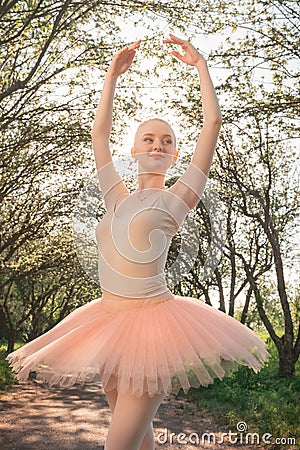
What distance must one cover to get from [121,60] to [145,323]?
151 cm

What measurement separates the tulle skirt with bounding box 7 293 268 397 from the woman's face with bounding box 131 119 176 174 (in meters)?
0.72

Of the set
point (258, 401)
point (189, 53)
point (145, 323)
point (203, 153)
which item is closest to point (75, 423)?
point (258, 401)

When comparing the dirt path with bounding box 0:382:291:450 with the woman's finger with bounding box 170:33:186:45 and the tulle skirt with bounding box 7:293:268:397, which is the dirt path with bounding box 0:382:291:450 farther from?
the woman's finger with bounding box 170:33:186:45

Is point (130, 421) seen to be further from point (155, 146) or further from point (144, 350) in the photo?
point (155, 146)

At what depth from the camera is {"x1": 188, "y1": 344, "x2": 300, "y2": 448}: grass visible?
29.8 ft

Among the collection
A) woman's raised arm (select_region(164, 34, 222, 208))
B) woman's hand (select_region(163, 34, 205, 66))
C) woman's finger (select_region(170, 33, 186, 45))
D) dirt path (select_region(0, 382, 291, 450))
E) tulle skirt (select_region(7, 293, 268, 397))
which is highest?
woman's finger (select_region(170, 33, 186, 45))

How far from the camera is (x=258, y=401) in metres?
10.8

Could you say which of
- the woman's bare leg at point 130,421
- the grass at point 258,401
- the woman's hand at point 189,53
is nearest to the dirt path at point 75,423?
the grass at point 258,401

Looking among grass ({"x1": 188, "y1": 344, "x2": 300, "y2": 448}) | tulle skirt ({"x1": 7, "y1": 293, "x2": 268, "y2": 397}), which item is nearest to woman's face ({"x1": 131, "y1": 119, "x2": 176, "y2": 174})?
tulle skirt ({"x1": 7, "y1": 293, "x2": 268, "y2": 397})

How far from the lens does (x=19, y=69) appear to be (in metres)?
11.6

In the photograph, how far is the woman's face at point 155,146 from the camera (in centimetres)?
340

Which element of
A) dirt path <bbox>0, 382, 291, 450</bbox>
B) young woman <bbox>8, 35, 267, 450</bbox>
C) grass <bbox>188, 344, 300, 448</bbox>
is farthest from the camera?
grass <bbox>188, 344, 300, 448</bbox>

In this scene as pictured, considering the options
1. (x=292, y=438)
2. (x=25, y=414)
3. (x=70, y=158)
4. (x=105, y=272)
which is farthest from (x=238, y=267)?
(x=105, y=272)

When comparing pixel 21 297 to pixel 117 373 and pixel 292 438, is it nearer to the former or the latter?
pixel 292 438
